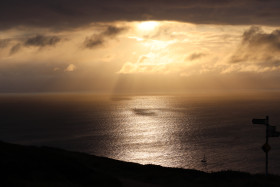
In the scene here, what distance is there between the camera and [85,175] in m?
17.7

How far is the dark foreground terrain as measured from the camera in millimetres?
15831

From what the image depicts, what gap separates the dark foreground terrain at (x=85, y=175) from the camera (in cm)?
1583

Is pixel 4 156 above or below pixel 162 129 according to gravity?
below

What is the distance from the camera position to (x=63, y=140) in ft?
346

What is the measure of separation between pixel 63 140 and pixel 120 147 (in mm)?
24575

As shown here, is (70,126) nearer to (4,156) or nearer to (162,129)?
(162,129)

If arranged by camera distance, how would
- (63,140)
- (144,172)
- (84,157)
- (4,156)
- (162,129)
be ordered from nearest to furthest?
1. (4,156)
2. (144,172)
3. (84,157)
4. (63,140)
5. (162,129)

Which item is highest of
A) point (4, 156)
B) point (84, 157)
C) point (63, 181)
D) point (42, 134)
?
point (42, 134)

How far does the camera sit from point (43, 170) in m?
17.3

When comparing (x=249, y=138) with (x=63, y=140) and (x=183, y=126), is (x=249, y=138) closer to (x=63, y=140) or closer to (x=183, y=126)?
(x=183, y=126)

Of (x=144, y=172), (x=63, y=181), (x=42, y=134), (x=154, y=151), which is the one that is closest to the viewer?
(x=63, y=181)

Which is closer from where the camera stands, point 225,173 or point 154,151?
point 225,173

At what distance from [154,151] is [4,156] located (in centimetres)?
7595

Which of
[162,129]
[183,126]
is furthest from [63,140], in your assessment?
[183,126]
